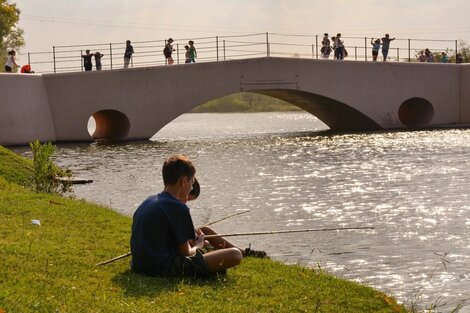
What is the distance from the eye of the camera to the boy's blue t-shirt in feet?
27.0

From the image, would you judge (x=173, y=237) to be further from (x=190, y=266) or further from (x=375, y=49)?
(x=375, y=49)

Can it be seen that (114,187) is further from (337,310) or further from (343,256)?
(337,310)

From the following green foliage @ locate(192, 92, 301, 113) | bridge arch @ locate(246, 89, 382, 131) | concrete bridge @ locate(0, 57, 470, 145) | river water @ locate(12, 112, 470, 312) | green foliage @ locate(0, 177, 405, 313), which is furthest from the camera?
green foliage @ locate(192, 92, 301, 113)

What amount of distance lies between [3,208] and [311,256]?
4.65 meters

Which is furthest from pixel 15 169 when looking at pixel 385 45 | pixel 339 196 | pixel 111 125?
pixel 385 45

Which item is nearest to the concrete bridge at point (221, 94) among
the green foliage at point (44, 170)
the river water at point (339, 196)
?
the river water at point (339, 196)

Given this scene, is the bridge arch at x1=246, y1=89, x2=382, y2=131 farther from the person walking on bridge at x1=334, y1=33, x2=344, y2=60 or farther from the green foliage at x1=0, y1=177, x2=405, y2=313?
the green foliage at x1=0, y1=177, x2=405, y2=313

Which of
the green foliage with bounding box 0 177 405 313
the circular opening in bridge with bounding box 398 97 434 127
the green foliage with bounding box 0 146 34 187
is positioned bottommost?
the green foliage with bounding box 0 177 405 313

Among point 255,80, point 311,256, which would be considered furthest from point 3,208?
point 255,80

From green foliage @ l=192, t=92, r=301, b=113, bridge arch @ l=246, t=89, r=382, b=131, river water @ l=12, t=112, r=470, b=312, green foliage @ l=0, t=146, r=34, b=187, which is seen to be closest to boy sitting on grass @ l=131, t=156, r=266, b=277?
river water @ l=12, t=112, r=470, b=312

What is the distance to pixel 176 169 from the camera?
27.0 ft

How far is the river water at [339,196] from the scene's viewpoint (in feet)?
38.9

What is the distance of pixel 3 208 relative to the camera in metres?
13.2

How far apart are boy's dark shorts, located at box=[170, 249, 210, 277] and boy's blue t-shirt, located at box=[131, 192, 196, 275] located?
0.06 m
